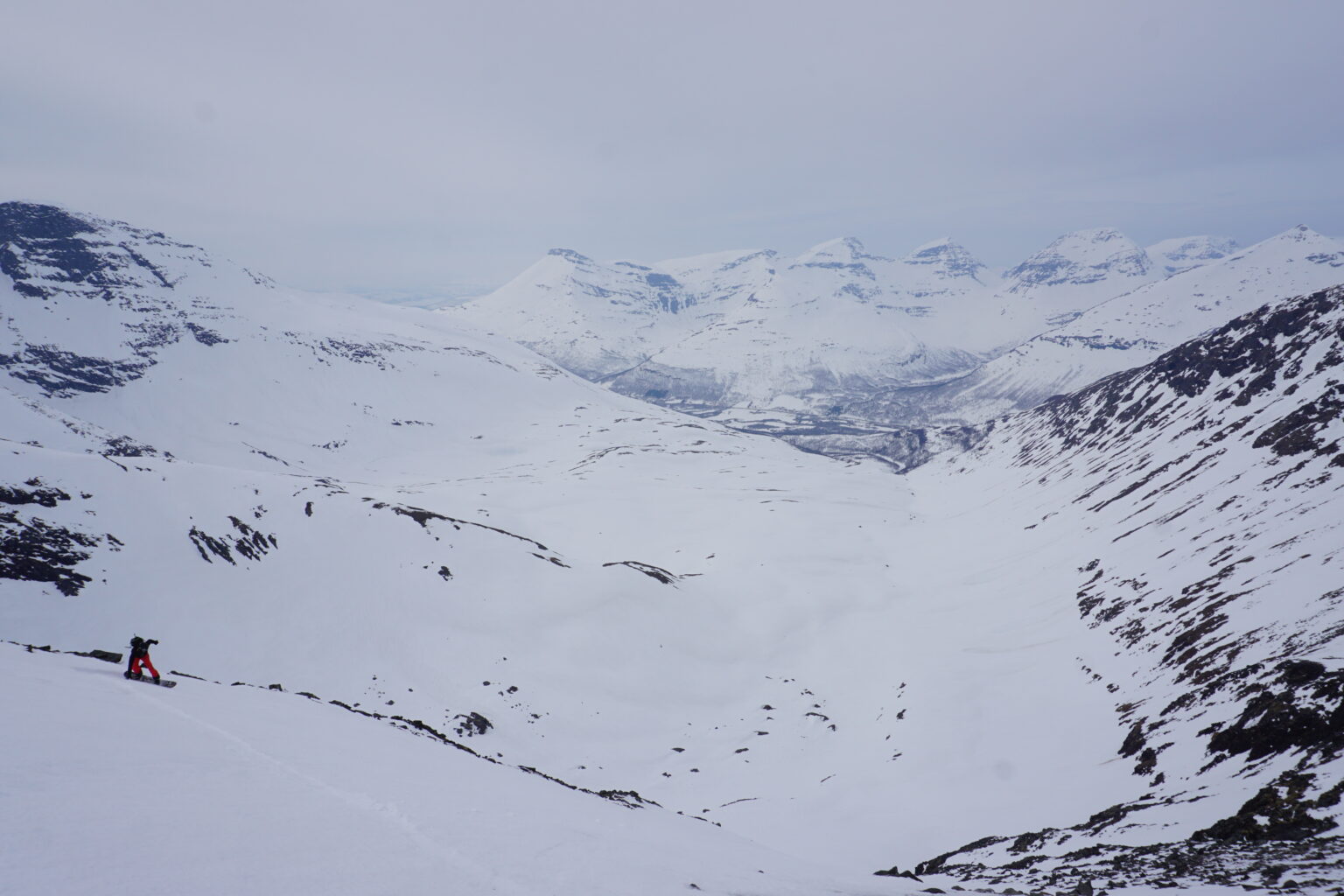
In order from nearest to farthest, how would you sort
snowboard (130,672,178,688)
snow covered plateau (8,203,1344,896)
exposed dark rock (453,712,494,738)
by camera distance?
1. snow covered plateau (8,203,1344,896)
2. snowboard (130,672,178,688)
3. exposed dark rock (453,712,494,738)

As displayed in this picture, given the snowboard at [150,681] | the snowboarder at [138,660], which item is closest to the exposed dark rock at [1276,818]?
the snowboard at [150,681]

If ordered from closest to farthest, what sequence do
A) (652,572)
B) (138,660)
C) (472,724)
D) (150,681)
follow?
(150,681), (138,660), (472,724), (652,572)

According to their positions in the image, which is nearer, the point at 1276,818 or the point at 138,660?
the point at 1276,818

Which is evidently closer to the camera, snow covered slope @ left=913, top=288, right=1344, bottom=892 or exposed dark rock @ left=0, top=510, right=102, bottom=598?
snow covered slope @ left=913, top=288, right=1344, bottom=892

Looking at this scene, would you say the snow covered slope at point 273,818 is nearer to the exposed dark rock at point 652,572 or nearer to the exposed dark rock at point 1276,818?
the exposed dark rock at point 1276,818

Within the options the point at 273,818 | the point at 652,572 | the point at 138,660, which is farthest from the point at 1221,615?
the point at 138,660

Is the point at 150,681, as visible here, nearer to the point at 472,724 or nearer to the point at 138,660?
the point at 138,660

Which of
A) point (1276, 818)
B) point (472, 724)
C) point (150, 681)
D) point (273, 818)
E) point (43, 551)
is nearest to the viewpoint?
point (273, 818)

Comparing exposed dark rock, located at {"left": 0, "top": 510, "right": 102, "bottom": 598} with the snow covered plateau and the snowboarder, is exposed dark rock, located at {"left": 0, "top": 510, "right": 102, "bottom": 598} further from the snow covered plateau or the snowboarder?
the snowboarder

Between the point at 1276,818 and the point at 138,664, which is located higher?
the point at 138,664

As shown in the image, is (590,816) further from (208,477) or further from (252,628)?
(208,477)

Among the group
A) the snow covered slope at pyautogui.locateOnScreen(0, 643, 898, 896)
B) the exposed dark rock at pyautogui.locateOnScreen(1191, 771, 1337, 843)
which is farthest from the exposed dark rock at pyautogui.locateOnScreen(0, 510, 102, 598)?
the exposed dark rock at pyautogui.locateOnScreen(1191, 771, 1337, 843)

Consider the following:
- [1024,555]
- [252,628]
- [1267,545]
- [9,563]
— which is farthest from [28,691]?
[1024,555]

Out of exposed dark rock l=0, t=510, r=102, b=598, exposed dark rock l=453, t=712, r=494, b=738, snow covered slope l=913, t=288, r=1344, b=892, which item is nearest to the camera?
snow covered slope l=913, t=288, r=1344, b=892
